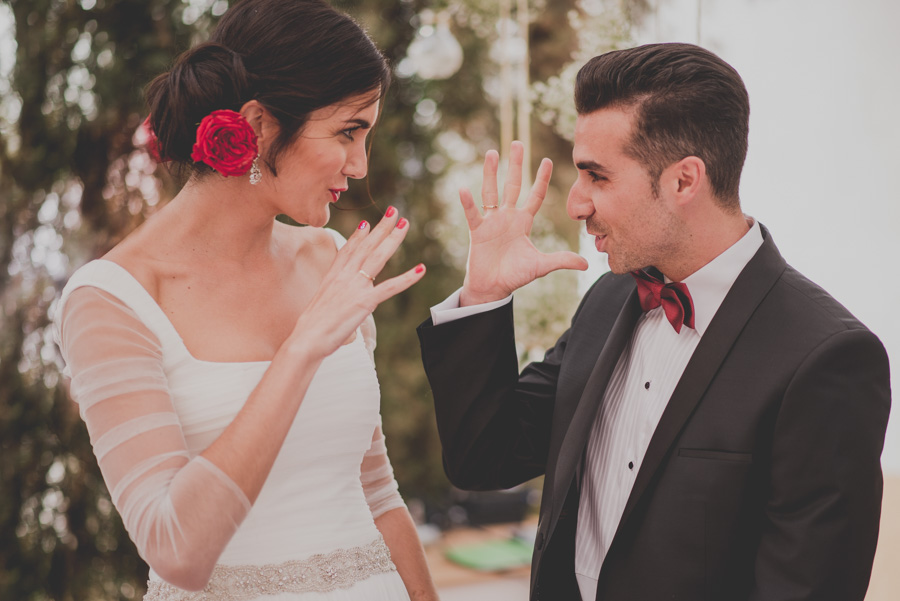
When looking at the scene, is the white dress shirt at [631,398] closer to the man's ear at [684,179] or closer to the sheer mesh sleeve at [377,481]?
the man's ear at [684,179]

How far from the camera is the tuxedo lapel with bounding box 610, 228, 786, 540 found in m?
1.44

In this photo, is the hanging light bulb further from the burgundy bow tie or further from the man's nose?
the burgundy bow tie

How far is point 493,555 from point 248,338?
7.67 feet

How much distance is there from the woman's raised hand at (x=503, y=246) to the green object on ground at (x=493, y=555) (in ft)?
6.57

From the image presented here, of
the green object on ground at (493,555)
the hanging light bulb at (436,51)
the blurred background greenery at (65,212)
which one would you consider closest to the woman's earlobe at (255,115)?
the blurred background greenery at (65,212)

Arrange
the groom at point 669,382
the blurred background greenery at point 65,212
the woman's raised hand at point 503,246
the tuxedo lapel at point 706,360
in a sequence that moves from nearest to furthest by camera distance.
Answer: the groom at point 669,382 → the tuxedo lapel at point 706,360 → the woman's raised hand at point 503,246 → the blurred background greenery at point 65,212

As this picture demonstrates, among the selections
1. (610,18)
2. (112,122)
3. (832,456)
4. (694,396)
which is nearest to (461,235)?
(610,18)

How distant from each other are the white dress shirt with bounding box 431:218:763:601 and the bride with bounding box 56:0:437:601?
34 cm

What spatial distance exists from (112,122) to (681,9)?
80.9 inches

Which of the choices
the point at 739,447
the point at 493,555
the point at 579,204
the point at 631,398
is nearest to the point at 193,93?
the point at 579,204

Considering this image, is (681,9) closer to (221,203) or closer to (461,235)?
(461,235)

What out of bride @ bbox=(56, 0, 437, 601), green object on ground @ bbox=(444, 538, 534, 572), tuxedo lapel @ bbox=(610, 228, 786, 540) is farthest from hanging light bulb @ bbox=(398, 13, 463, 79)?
green object on ground @ bbox=(444, 538, 534, 572)

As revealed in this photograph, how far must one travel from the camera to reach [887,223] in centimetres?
202

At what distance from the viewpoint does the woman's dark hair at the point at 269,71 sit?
57.5 inches
